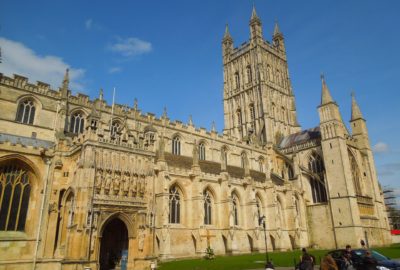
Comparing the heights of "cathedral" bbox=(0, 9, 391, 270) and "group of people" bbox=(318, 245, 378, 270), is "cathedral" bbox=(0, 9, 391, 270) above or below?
above

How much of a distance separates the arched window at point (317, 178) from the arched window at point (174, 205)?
2237cm

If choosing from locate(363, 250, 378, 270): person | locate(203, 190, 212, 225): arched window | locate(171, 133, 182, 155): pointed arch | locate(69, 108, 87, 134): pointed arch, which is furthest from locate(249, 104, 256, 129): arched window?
locate(363, 250, 378, 270): person

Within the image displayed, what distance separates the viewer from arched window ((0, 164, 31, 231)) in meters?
21.2

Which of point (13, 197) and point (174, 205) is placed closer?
point (13, 197)

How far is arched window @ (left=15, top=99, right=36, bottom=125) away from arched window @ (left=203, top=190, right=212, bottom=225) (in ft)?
57.8

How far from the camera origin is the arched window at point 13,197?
834 inches

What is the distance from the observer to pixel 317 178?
42.9m

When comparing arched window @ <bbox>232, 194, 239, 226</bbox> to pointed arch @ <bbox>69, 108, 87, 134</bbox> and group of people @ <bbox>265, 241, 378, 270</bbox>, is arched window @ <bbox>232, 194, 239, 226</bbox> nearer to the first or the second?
pointed arch @ <bbox>69, 108, 87, 134</bbox>

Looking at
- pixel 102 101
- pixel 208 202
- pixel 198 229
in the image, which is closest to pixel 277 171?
pixel 208 202

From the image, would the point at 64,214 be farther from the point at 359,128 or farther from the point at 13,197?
the point at 359,128

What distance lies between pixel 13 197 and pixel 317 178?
117ft

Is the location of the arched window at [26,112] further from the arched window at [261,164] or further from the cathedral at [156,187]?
the arched window at [261,164]

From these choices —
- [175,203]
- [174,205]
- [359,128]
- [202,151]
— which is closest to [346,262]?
[174,205]

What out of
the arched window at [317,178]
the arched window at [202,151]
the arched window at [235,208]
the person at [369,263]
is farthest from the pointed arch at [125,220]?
the arched window at [317,178]
